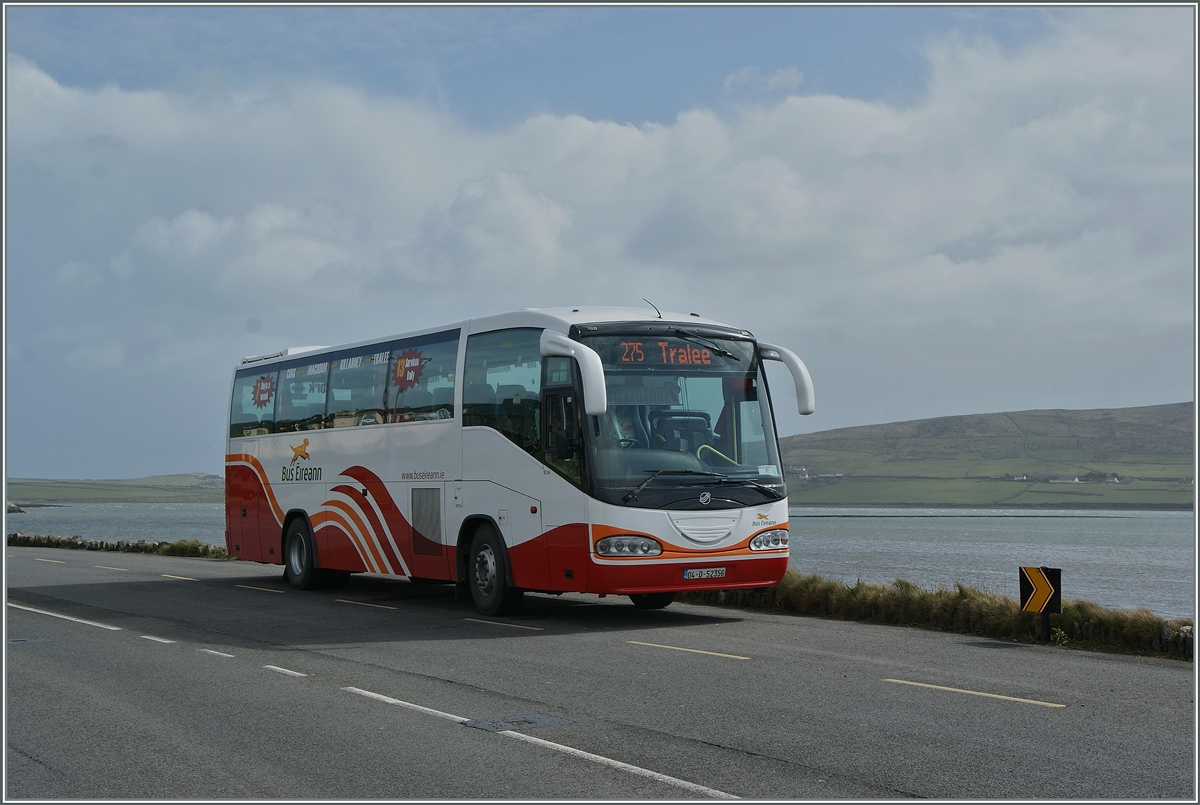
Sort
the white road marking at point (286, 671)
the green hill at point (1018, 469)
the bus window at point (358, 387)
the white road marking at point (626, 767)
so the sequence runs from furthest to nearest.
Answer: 1. the green hill at point (1018, 469)
2. the bus window at point (358, 387)
3. the white road marking at point (286, 671)
4. the white road marking at point (626, 767)

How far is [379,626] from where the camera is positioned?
14.7m

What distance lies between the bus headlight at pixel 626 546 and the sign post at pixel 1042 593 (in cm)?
408

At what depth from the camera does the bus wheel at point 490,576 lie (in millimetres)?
15344

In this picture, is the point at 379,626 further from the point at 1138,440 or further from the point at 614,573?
the point at 1138,440

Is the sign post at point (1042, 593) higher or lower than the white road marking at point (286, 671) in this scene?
higher

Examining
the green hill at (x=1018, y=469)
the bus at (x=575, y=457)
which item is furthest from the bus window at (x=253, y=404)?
the green hill at (x=1018, y=469)

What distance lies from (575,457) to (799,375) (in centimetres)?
319

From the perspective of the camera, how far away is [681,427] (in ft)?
47.3

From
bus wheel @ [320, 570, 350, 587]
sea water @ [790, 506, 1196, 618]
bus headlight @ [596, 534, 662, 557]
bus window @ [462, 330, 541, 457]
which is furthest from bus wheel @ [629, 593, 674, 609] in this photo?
bus wheel @ [320, 570, 350, 587]

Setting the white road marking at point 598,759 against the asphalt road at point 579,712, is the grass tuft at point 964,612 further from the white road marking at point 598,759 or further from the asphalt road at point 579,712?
the white road marking at point 598,759

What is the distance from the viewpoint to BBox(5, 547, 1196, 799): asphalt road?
6.49 metres

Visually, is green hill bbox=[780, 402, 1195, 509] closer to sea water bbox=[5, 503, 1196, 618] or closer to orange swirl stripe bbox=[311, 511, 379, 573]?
sea water bbox=[5, 503, 1196, 618]

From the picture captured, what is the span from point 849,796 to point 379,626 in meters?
9.54

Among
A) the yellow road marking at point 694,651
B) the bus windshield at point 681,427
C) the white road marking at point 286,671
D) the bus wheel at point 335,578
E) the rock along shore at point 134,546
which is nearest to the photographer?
the white road marking at point 286,671
